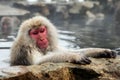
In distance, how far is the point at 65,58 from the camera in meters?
4.18

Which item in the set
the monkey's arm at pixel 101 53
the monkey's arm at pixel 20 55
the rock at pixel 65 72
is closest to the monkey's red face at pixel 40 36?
the monkey's arm at pixel 20 55

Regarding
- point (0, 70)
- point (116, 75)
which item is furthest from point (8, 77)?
point (116, 75)

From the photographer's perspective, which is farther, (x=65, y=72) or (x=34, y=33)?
(x=34, y=33)

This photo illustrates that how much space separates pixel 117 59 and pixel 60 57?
0.66 metres

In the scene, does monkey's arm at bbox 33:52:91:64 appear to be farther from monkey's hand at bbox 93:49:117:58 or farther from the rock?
monkey's hand at bbox 93:49:117:58

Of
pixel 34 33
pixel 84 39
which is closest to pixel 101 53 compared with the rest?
pixel 34 33

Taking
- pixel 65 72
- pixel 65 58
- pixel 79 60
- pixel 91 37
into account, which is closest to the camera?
pixel 65 72

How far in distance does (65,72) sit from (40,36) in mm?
961

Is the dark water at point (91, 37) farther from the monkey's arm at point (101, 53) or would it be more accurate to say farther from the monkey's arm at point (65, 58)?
the monkey's arm at point (65, 58)

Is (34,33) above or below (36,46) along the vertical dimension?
above

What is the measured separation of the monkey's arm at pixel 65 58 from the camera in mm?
4023

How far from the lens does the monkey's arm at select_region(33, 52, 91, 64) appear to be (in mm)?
4023

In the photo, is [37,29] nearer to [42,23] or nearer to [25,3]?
[42,23]

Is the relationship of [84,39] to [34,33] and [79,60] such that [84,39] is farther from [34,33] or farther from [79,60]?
[79,60]
